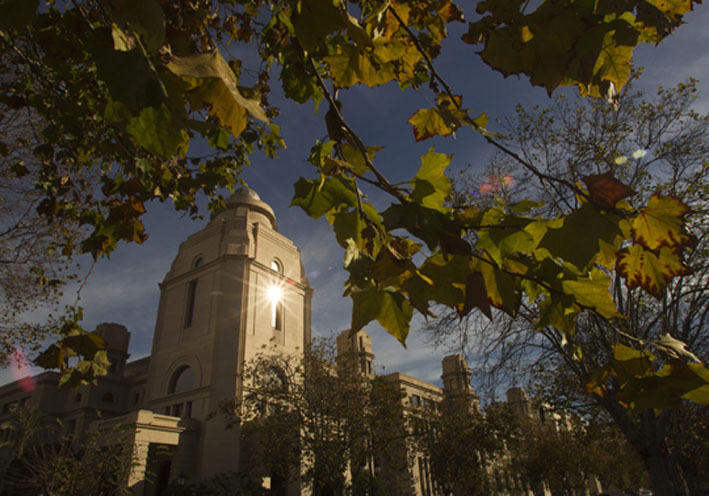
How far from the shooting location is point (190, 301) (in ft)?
89.7

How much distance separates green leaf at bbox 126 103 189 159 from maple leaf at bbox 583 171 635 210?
3.25 feet

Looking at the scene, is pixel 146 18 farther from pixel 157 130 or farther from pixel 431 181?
pixel 431 181

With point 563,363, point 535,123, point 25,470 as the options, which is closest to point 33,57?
point 535,123

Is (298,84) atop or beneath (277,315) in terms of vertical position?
beneath

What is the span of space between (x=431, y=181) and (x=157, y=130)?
794 mm

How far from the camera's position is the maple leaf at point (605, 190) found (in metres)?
1.01

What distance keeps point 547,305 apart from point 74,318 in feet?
8.06

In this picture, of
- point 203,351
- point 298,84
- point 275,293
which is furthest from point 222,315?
point 298,84

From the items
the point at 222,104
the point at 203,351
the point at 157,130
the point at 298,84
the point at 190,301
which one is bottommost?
the point at 157,130

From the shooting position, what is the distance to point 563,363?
1388 cm

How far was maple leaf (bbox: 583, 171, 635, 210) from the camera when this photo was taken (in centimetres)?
101

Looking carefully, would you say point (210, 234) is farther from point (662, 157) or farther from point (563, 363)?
point (662, 157)

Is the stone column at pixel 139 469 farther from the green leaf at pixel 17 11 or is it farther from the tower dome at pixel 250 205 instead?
the green leaf at pixel 17 11

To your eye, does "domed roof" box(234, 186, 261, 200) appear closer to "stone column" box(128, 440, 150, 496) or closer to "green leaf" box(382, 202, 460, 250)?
"stone column" box(128, 440, 150, 496)
